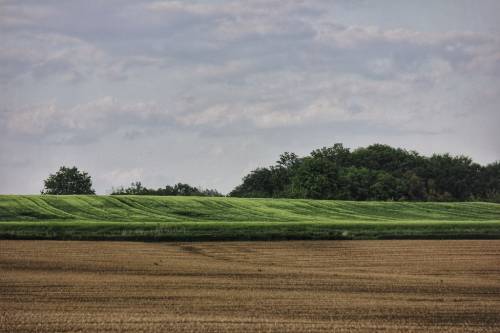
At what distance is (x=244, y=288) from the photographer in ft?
88.2

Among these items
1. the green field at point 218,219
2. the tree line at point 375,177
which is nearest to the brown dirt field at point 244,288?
the green field at point 218,219

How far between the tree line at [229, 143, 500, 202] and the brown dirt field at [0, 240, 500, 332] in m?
62.1

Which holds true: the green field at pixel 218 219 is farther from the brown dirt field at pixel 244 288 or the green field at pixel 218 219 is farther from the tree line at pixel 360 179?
the tree line at pixel 360 179

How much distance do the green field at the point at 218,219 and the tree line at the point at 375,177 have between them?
2728 centimetres

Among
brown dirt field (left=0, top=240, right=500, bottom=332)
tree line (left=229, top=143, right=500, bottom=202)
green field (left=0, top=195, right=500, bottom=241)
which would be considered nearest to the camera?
brown dirt field (left=0, top=240, right=500, bottom=332)

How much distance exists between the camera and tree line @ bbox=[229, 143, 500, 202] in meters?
106

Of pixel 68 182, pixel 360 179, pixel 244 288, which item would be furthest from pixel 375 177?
pixel 244 288

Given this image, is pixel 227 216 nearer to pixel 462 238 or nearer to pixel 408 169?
pixel 462 238

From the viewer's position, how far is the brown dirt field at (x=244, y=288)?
A: 65.8 ft

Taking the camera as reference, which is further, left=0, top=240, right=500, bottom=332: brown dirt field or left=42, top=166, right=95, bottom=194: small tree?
left=42, top=166, right=95, bottom=194: small tree

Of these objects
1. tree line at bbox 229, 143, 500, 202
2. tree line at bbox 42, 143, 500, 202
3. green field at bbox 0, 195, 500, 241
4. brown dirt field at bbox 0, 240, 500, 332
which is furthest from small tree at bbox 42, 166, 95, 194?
brown dirt field at bbox 0, 240, 500, 332

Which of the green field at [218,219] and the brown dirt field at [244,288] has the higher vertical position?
the green field at [218,219]

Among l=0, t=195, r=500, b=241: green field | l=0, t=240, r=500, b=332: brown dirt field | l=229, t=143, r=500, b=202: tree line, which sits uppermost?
l=229, t=143, r=500, b=202: tree line

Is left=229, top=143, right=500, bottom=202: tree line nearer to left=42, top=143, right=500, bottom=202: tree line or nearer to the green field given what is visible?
left=42, top=143, right=500, bottom=202: tree line
